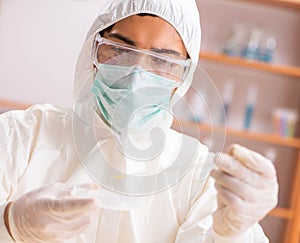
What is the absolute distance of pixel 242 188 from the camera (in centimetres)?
107

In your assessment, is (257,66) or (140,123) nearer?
(140,123)

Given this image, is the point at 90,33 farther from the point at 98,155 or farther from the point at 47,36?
the point at 47,36

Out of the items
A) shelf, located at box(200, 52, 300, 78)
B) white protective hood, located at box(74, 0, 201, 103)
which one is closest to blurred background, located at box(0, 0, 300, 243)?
shelf, located at box(200, 52, 300, 78)

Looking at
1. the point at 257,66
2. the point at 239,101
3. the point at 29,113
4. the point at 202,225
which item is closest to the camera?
the point at 202,225

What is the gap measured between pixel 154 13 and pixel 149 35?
0.25ft

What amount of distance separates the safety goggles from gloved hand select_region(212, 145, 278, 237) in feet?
1.12

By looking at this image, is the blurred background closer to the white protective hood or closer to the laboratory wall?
the laboratory wall

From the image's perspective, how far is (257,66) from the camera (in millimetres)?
3273

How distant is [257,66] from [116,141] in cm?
205

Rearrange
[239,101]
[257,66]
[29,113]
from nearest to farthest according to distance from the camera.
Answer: [29,113] → [257,66] → [239,101]

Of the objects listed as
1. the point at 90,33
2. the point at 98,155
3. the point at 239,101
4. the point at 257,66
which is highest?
the point at 90,33

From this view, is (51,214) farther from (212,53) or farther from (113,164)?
(212,53)

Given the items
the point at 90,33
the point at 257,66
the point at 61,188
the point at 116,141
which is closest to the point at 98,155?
the point at 116,141

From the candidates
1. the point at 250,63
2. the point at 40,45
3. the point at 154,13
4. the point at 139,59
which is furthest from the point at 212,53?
the point at 139,59
